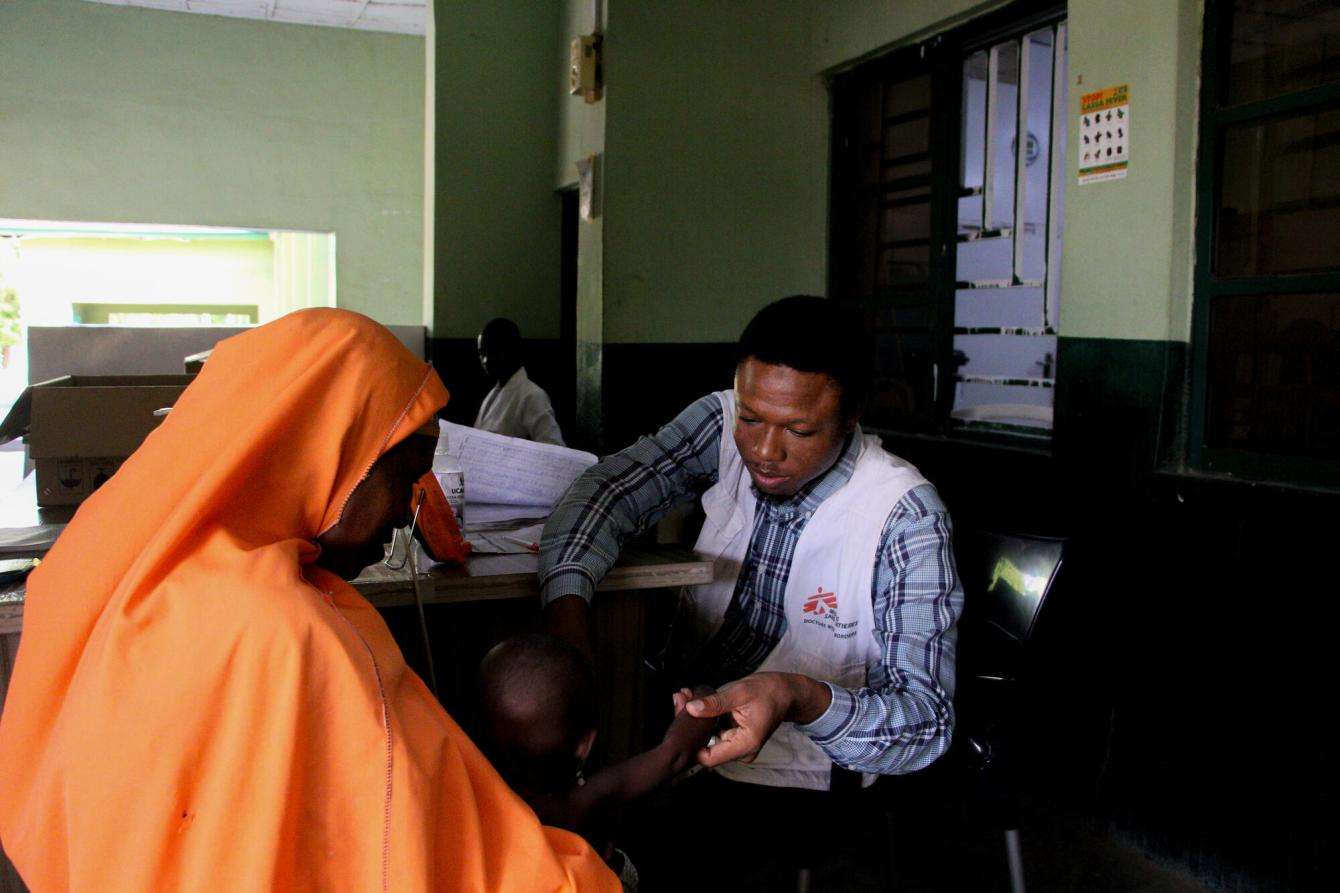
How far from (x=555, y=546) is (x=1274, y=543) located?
1.83m

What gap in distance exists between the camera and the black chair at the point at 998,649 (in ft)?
6.19

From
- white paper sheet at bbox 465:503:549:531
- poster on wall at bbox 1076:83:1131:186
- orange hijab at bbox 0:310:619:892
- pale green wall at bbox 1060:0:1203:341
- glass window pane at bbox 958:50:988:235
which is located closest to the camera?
orange hijab at bbox 0:310:619:892

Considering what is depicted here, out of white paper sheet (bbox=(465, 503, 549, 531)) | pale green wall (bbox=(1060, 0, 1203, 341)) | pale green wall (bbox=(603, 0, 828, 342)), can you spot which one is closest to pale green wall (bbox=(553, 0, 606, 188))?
pale green wall (bbox=(603, 0, 828, 342))

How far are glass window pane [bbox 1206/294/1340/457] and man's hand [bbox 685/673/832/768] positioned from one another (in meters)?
1.83

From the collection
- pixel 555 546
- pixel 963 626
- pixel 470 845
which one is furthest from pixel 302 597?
pixel 963 626

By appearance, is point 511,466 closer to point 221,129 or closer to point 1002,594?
point 1002,594

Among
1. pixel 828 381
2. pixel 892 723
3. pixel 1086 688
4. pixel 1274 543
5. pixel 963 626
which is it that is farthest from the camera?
pixel 1086 688

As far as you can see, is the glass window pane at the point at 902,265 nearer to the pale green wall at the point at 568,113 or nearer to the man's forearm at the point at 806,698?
the pale green wall at the point at 568,113

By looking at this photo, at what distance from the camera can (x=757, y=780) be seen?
5.93 feet

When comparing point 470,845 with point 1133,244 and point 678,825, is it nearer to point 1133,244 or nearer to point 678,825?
point 678,825

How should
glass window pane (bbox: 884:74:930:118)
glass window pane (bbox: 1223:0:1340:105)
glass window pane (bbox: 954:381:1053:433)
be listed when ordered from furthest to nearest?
glass window pane (bbox: 884:74:930:118) < glass window pane (bbox: 954:381:1053:433) < glass window pane (bbox: 1223:0:1340:105)

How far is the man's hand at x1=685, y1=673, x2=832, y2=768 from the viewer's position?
1.42 m

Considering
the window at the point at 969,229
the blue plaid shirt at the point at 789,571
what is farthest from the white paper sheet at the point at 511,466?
the window at the point at 969,229

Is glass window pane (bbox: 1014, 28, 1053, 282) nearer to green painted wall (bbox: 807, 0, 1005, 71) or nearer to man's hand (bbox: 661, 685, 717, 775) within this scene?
green painted wall (bbox: 807, 0, 1005, 71)
